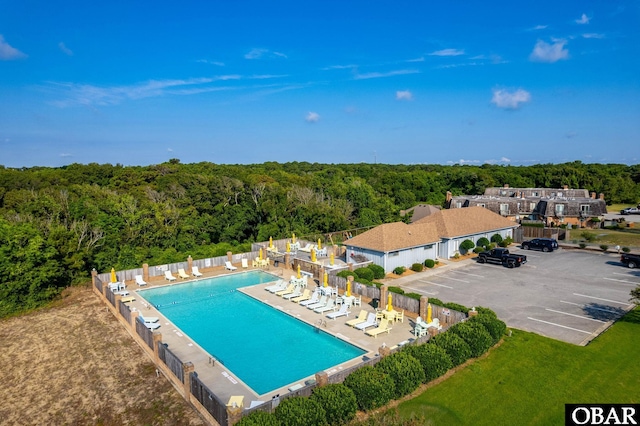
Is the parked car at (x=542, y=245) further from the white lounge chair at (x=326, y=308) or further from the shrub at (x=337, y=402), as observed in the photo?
the shrub at (x=337, y=402)

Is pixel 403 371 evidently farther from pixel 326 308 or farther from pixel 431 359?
pixel 326 308

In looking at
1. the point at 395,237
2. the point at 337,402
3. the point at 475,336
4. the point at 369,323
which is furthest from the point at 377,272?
the point at 337,402

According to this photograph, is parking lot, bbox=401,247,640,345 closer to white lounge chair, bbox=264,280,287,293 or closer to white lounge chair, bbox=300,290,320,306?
white lounge chair, bbox=300,290,320,306

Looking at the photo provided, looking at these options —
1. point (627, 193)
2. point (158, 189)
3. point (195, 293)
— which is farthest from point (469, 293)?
point (627, 193)

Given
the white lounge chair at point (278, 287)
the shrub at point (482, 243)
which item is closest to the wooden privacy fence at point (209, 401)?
the white lounge chair at point (278, 287)

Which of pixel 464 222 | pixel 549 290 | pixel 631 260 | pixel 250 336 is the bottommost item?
pixel 250 336

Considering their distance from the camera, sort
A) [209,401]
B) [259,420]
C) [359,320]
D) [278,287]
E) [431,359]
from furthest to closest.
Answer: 1. [278,287]
2. [359,320]
3. [431,359]
4. [209,401]
5. [259,420]

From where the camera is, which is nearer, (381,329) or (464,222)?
(381,329)

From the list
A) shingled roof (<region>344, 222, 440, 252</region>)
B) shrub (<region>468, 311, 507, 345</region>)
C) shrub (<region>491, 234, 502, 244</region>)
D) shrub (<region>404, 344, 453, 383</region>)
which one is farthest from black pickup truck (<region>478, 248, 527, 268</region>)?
shrub (<region>404, 344, 453, 383</region>)
